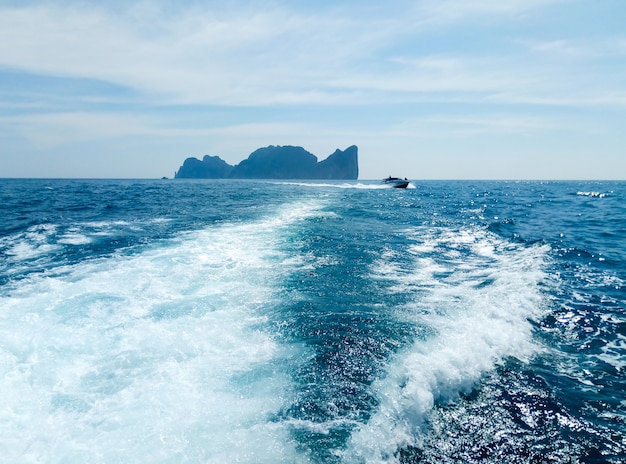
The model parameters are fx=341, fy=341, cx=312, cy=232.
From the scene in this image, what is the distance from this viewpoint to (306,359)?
7.16 meters

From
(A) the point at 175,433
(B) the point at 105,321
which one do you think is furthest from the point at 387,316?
(B) the point at 105,321

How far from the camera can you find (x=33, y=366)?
6746 millimetres

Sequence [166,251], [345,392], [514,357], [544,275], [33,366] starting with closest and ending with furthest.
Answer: [345,392] < [33,366] < [514,357] < [544,275] < [166,251]

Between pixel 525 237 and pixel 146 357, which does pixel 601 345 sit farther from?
pixel 525 237

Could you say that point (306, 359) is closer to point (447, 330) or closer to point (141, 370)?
point (141, 370)

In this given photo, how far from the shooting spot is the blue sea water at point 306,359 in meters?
5.13

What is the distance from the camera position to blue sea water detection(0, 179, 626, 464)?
513cm

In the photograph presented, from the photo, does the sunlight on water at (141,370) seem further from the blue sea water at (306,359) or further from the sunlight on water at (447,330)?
the sunlight on water at (447,330)

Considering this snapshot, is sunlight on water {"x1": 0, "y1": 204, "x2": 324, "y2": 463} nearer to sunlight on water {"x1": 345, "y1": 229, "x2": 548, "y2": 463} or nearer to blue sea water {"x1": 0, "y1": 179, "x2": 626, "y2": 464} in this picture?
blue sea water {"x1": 0, "y1": 179, "x2": 626, "y2": 464}

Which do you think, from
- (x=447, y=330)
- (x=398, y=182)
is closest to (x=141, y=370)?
(x=447, y=330)

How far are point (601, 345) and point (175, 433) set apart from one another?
9.57m

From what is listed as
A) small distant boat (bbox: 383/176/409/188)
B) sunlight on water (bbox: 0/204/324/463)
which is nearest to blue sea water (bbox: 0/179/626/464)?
sunlight on water (bbox: 0/204/324/463)

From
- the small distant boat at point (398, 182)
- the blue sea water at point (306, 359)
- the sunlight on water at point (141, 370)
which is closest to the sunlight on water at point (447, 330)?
the blue sea water at point (306, 359)

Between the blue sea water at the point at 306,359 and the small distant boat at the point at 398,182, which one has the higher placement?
the small distant boat at the point at 398,182
